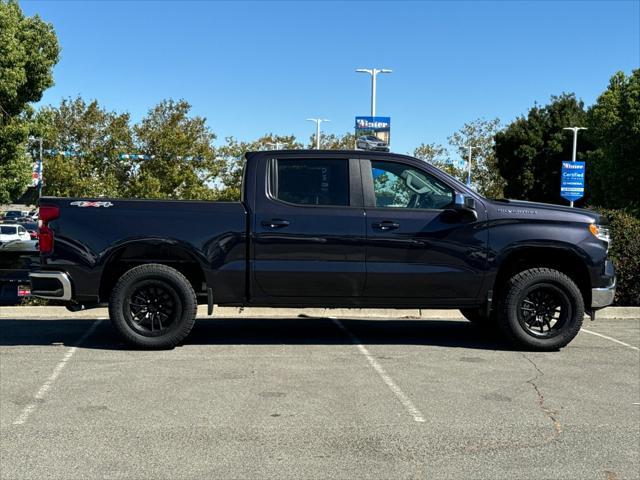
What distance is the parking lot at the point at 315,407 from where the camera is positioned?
412cm

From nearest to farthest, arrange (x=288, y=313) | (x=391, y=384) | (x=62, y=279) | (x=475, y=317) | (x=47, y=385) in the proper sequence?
(x=47, y=385) < (x=391, y=384) < (x=62, y=279) < (x=475, y=317) < (x=288, y=313)

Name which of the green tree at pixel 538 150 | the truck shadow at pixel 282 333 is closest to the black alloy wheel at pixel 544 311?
the truck shadow at pixel 282 333

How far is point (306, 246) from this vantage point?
22.8 feet

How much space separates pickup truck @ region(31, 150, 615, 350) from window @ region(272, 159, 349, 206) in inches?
0.5

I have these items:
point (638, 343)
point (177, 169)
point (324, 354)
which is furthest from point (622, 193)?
point (324, 354)

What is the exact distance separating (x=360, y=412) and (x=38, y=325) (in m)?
5.16

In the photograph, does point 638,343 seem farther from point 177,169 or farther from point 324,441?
point 177,169

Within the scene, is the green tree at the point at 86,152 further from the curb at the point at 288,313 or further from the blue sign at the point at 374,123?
the curb at the point at 288,313

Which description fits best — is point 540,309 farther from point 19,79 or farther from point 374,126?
point 19,79

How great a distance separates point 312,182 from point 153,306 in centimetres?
209

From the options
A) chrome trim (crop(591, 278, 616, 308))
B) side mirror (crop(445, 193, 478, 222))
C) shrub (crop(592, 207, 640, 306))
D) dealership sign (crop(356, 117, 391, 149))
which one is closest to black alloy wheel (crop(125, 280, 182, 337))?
side mirror (crop(445, 193, 478, 222))

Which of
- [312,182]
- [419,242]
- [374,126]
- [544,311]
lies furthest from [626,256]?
[374,126]

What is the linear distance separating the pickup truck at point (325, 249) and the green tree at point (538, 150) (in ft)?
138

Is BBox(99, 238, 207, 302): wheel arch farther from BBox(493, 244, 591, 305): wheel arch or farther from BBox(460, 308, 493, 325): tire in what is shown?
BBox(460, 308, 493, 325): tire
